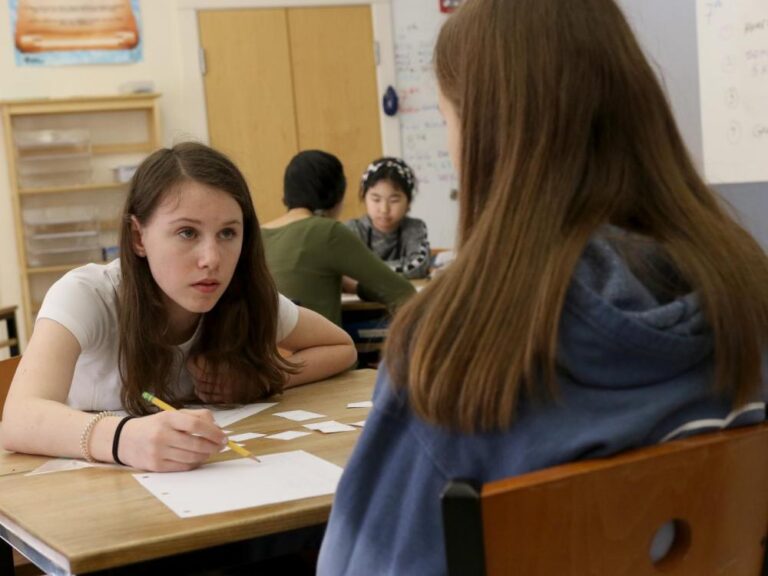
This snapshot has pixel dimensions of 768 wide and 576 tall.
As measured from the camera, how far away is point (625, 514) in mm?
837

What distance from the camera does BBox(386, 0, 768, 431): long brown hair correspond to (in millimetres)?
892

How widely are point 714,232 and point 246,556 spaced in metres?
0.64

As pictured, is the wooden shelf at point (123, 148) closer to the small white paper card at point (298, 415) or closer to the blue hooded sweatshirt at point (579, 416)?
the small white paper card at point (298, 415)

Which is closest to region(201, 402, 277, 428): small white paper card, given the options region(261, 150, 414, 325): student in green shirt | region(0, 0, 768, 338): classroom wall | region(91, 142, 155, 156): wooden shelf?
region(261, 150, 414, 325): student in green shirt

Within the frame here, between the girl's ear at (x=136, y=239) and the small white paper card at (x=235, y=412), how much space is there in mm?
310

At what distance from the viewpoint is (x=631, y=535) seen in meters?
0.85

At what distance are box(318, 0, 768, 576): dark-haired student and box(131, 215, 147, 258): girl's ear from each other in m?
1.05

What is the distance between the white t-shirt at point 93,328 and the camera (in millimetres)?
1855

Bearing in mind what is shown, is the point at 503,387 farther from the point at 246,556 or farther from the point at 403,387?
the point at 246,556

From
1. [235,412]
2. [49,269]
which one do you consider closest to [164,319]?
[235,412]

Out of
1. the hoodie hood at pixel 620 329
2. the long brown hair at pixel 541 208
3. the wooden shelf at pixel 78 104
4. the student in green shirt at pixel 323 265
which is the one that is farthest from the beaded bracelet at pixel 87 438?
the wooden shelf at pixel 78 104

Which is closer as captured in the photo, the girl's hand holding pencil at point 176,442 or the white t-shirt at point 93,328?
the girl's hand holding pencil at point 176,442

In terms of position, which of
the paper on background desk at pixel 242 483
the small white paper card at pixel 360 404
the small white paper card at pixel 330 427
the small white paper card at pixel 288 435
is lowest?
the small white paper card at pixel 360 404

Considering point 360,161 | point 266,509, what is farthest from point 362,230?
point 266,509
